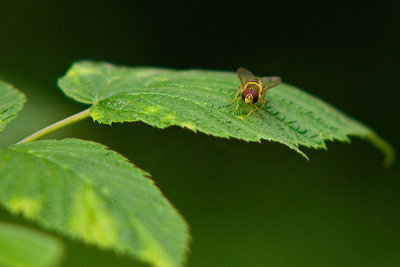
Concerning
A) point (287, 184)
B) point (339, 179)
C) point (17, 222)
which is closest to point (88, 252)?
Answer: point (17, 222)

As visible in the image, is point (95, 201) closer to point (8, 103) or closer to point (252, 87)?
point (8, 103)

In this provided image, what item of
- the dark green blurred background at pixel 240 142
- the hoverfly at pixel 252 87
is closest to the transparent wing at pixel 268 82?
the hoverfly at pixel 252 87

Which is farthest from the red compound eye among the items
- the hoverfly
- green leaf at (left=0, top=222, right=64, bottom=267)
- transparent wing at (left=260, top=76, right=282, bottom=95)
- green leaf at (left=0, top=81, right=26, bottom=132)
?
green leaf at (left=0, top=222, right=64, bottom=267)

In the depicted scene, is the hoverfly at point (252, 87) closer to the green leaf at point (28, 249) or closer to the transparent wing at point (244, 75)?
the transparent wing at point (244, 75)

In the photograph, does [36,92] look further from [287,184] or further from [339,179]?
[339,179]

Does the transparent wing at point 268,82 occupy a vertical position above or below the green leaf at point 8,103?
above

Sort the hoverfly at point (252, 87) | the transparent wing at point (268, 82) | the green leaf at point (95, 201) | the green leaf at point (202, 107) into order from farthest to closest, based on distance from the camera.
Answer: the transparent wing at point (268, 82) < the hoverfly at point (252, 87) < the green leaf at point (202, 107) < the green leaf at point (95, 201)
